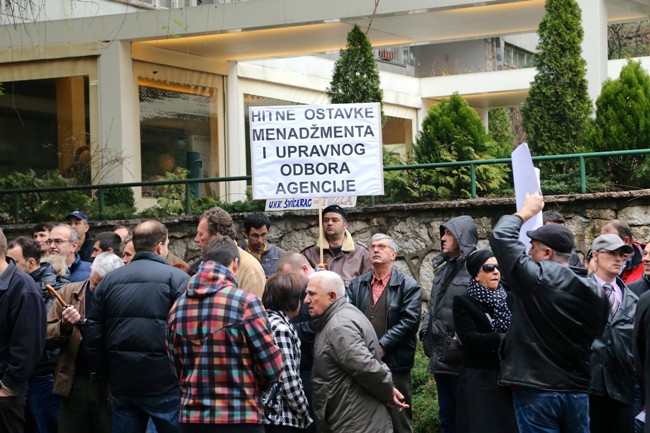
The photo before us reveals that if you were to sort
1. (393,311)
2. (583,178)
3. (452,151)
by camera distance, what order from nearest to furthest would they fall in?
(393,311) → (583,178) → (452,151)

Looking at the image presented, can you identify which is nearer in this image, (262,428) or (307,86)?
(262,428)

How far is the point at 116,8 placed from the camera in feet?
74.3

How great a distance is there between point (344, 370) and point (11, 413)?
280 cm

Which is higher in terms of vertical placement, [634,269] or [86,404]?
[634,269]

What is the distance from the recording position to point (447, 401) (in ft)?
32.0

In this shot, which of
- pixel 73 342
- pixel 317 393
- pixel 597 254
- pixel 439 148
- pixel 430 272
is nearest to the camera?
pixel 317 393

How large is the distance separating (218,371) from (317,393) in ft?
3.69

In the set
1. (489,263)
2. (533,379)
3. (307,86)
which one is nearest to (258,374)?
(533,379)

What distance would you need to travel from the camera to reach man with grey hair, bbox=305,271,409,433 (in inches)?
308

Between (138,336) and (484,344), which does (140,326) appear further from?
(484,344)

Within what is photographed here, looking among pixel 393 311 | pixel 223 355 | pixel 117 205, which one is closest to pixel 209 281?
pixel 223 355

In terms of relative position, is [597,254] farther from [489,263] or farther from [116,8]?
[116,8]

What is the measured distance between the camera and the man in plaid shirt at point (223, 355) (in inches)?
278

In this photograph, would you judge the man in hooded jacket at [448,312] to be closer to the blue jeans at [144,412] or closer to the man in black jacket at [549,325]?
the man in black jacket at [549,325]
